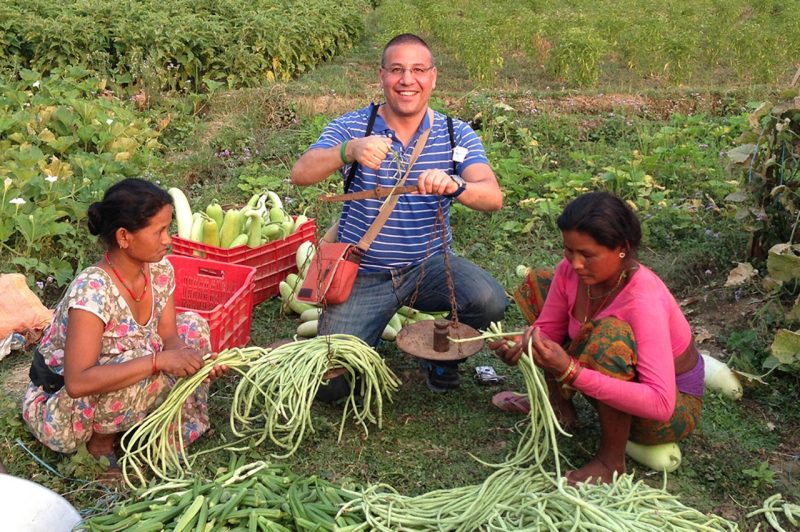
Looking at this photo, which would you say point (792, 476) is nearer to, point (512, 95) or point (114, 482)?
point (114, 482)

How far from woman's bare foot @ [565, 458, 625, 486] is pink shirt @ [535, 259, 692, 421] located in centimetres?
29

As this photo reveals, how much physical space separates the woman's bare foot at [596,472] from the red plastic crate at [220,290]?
1806 millimetres

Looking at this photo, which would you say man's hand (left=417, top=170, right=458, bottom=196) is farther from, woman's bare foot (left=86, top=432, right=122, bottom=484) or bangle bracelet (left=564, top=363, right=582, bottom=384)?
woman's bare foot (left=86, top=432, right=122, bottom=484)

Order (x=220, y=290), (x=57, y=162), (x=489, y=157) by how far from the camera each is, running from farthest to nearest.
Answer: (x=489, y=157)
(x=57, y=162)
(x=220, y=290)

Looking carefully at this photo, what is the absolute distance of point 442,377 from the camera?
3834 mm

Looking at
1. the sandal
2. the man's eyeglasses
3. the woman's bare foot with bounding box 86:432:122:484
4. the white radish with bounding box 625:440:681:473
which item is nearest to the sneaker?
the sandal

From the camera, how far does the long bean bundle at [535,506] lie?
2486mm

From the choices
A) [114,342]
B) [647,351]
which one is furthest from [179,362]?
[647,351]

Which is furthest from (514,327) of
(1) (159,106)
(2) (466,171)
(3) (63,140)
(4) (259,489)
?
(1) (159,106)

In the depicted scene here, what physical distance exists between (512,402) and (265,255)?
1.81 metres

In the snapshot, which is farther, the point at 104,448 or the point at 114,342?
the point at 104,448

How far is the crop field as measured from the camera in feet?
11.0

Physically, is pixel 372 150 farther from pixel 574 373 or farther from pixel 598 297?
pixel 574 373

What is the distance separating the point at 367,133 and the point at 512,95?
4759 mm
